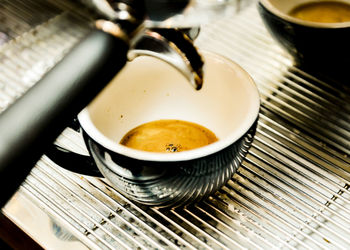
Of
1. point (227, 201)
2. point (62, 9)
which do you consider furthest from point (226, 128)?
point (62, 9)

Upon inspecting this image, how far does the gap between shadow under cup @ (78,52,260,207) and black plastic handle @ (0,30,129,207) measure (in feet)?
0.33

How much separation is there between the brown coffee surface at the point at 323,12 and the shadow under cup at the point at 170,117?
213 mm

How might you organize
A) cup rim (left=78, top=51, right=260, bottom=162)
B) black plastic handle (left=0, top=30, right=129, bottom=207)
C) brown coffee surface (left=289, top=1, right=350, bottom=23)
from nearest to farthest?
1. black plastic handle (left=0, top=30, right=129, bottom=207)
2. cup rim (left=78, top=51, right=260, bottom=162)
3. brown coffee surface (left=289, top=1, right=350, bottom=23)

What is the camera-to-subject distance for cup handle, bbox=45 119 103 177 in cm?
38

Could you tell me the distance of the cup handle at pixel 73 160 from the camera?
385 mm

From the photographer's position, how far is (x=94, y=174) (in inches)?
15.7

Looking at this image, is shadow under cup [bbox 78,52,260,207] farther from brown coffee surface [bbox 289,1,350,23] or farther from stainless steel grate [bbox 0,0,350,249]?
brown coffee surface [bbox 289,1,350,23]

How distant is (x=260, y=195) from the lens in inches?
16.3

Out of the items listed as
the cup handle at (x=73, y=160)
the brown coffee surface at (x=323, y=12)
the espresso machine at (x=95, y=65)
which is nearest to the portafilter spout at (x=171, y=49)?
the espresso machine at (x=95, y=65)

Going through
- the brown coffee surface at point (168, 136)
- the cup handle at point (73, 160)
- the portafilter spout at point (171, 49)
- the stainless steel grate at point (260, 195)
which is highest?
the portafilter spout at point (171, 49)

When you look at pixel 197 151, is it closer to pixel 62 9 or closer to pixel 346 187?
pixel 346 187

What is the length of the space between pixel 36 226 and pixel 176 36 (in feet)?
0.72

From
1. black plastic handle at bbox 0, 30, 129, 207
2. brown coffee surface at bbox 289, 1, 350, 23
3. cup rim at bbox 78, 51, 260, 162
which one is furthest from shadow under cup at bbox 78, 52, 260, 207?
brown coffee surface at bbox 289, 1, 350, 23

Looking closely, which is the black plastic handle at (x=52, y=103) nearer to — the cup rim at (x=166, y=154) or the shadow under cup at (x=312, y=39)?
the cup rim at (x=166, y=154)
